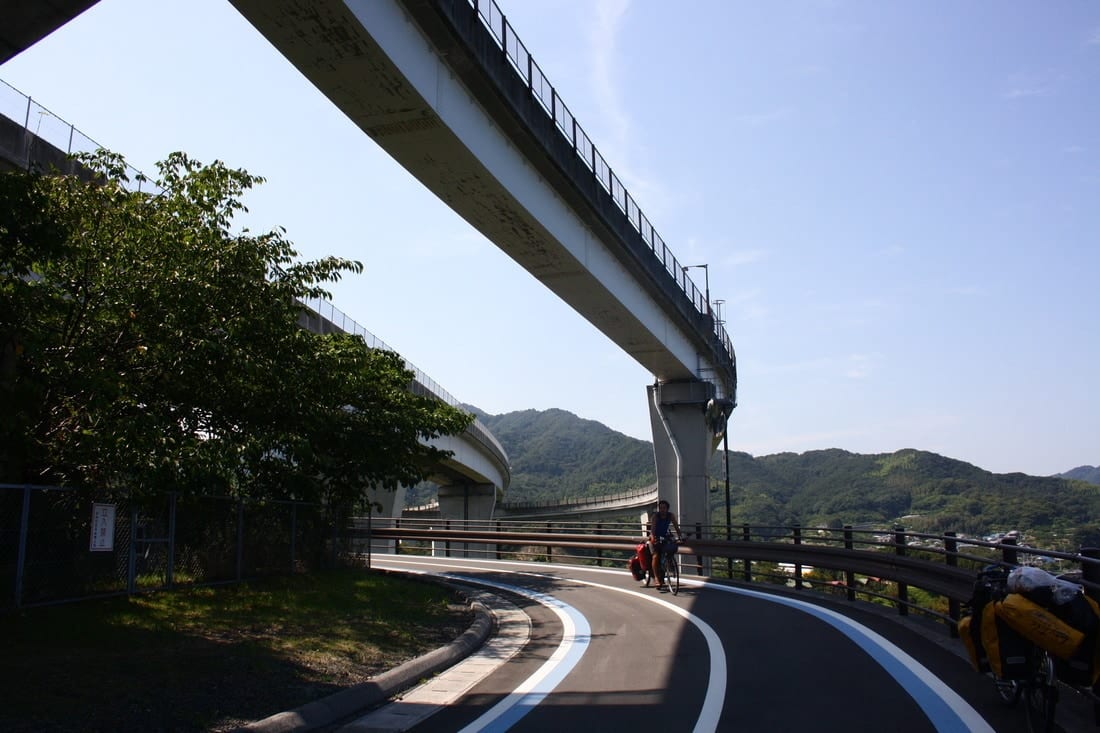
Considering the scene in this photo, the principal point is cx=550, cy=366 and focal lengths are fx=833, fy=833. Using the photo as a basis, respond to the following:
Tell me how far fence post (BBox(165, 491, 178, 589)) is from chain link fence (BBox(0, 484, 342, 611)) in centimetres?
2

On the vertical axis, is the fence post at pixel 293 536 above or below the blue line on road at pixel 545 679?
above

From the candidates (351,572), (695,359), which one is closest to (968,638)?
(351,572)

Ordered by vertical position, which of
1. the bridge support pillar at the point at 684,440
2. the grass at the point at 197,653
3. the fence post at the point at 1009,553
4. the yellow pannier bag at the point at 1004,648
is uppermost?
the bridge support pillar at the point at 684,440

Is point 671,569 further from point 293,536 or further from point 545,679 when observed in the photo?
point 545,679

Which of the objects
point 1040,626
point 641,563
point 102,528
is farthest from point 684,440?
point 1040,626

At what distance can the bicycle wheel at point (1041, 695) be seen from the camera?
17.5 feet

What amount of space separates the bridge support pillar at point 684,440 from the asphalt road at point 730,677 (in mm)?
18834

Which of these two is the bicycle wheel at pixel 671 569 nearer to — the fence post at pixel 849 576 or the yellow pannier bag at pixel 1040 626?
the fence post at pixel 849 576

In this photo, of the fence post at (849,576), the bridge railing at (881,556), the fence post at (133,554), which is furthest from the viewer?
the fence post at (849,576)

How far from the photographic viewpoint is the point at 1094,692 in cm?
568

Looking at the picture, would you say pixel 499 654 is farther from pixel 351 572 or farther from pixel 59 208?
pixel 351 572

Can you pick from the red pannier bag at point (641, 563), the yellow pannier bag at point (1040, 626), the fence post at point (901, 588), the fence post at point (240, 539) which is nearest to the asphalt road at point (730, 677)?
the fence post at point (901, 588)

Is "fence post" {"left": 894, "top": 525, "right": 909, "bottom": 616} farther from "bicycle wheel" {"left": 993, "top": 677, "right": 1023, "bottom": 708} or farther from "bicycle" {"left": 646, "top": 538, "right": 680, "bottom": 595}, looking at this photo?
"bicycle wheel" {"left": 993, "top": 677, "right": 1023, "bottom": 708}

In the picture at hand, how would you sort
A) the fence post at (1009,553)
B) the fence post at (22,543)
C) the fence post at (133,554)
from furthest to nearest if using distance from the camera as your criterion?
the fence post at (133,554), the fence post at (22,543), the fence post at (1009,553)
